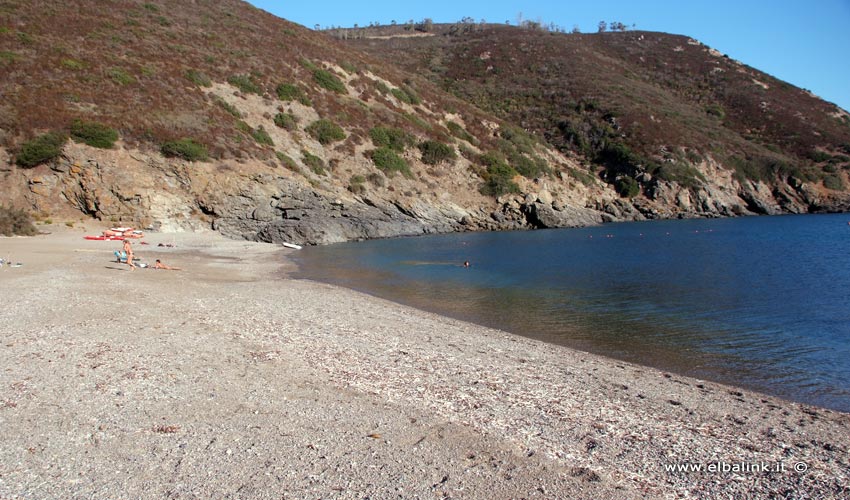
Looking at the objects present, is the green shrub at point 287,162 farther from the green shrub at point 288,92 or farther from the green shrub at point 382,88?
the green shrub at point 382,88

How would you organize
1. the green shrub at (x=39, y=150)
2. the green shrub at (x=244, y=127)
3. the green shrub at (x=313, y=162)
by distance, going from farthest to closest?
the green shrub at (x=313, y=162) → the green shrub at (x=244, y=127) → the green shrub at (x=39, y=150)

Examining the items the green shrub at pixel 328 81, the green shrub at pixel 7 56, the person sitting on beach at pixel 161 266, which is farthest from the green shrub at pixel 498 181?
the green shrub at pixel 7 56

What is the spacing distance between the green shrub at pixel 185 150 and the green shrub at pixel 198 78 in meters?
9.92

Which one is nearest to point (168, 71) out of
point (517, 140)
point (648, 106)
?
point (517, 140)

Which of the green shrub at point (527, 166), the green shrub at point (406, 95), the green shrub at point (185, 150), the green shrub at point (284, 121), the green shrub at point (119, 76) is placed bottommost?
the green shrub at point (185, 150)

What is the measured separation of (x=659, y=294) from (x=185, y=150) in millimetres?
29911

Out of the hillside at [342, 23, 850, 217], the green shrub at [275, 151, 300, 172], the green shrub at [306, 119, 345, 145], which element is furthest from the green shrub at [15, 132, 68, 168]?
the hillside at [342, 23, 850, 217]

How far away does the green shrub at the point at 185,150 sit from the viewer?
36312 millimetres

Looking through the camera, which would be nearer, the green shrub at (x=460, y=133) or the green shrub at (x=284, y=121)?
the green shrub at (x=284, y=121)

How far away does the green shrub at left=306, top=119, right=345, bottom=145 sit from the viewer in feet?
158

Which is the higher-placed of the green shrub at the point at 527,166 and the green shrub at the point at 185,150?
the green shrub at the point at 527,166

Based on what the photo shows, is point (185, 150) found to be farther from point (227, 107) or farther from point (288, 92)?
point (288, 92)

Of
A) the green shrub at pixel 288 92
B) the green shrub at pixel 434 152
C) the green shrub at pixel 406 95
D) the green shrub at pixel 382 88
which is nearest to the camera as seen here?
the green shrub at pixel 288 92

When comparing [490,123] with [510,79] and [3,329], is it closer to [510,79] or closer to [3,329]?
[510,79]
